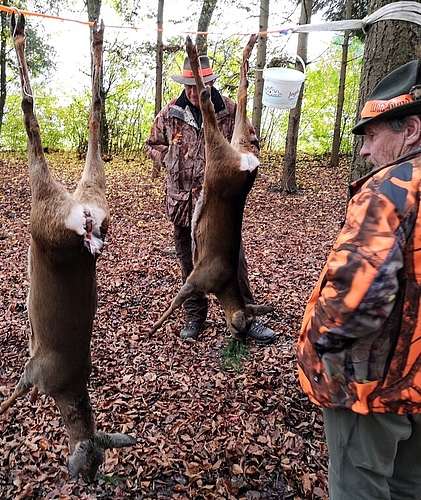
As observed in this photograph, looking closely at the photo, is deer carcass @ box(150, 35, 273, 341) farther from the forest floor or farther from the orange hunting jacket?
the orange hunting jacket

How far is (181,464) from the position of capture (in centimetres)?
311

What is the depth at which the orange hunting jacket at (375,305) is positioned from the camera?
5.14 feet

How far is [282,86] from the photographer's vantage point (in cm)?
403

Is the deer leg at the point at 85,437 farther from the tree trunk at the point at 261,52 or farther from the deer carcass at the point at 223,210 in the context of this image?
the tree trunk at the point at 261,52

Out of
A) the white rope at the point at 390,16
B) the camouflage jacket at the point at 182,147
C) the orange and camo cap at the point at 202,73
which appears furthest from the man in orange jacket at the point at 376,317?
the camouflage jacket at the point at 182,147

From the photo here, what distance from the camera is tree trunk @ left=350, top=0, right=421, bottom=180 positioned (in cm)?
312

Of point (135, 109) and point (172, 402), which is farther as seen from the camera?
point (135, 109)

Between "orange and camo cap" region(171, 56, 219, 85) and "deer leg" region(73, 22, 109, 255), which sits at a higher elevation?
"orange and camo cap" region(171, 56, 219, 85)

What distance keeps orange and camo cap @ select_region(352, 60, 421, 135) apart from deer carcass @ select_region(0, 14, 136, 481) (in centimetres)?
136

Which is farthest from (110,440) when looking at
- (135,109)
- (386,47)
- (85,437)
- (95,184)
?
(135,109)

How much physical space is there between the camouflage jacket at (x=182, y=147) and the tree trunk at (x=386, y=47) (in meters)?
1.07

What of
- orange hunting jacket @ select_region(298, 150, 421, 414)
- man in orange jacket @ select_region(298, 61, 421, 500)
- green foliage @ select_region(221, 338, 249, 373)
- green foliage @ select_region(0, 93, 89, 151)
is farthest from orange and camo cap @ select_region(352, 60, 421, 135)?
green foliage @ select_region(0, 93, 89, 151)

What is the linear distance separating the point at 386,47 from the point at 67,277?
2633mm

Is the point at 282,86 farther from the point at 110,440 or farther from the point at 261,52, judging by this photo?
the point at 261,52
